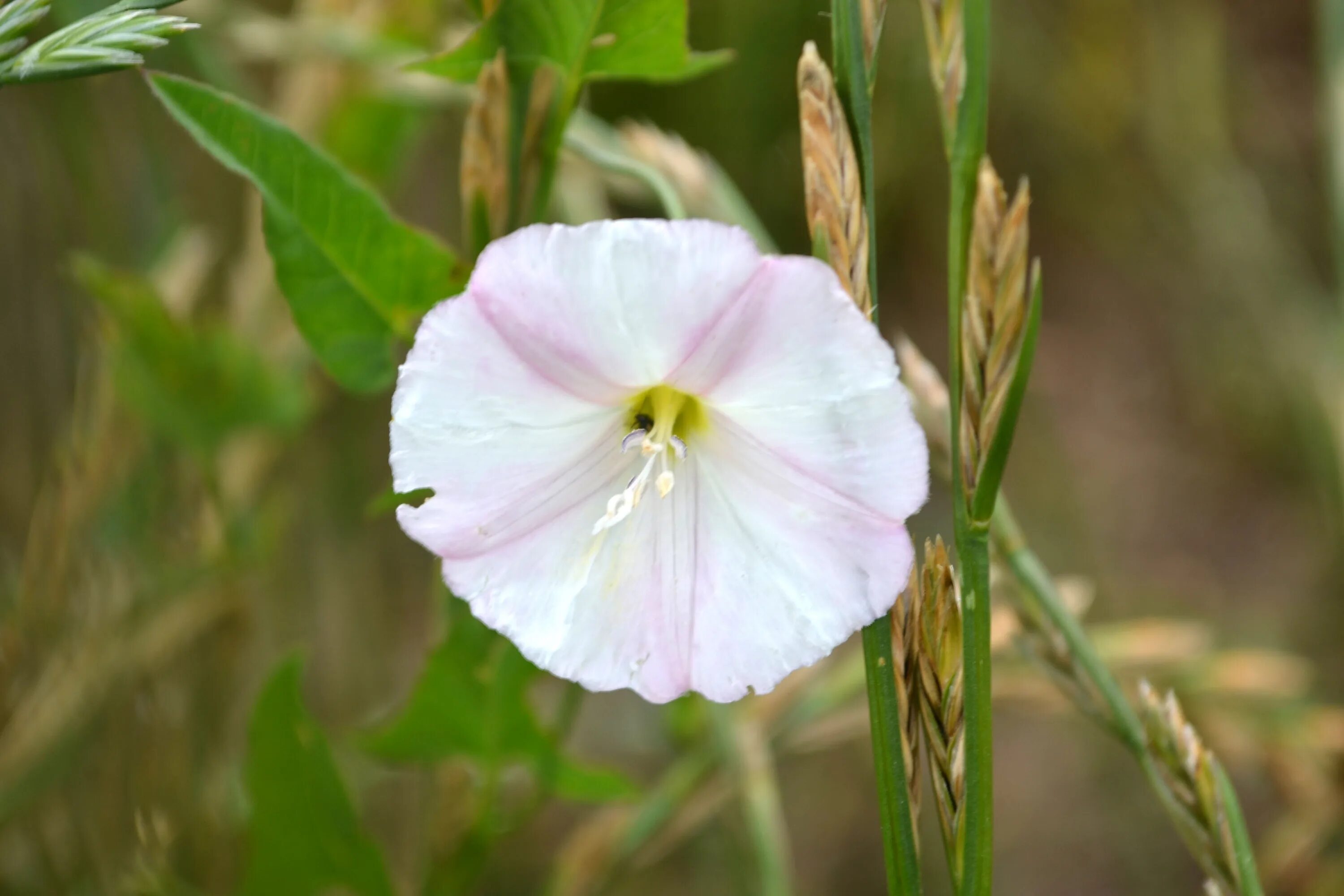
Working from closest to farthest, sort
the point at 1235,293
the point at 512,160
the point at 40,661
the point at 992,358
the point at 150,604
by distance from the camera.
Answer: the point at 992,358
the point at 512,160
the point at 40,661
the point at 150,604
the point at 1235,293

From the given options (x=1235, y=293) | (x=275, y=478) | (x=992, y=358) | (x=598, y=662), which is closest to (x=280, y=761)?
(x=598, y=662)

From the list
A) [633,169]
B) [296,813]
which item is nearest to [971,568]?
[633,169]

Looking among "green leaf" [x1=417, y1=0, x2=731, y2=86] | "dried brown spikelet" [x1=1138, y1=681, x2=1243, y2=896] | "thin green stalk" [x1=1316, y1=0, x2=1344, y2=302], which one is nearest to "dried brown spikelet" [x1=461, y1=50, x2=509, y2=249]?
"green leaf" [x1=417, y1=0, x2=731, y2=86]

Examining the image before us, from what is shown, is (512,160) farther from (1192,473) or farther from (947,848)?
(1192,473)

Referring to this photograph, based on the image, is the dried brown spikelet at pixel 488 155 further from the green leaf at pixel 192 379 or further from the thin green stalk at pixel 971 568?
the green leaf at pixel 192 379

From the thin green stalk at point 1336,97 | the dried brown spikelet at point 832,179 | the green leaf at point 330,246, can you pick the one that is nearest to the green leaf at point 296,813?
the green leaf at point 330,246

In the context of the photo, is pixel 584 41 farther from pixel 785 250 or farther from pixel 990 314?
pixel 785 250
